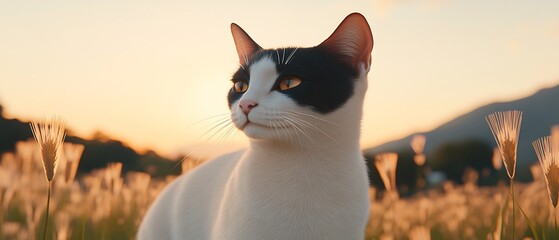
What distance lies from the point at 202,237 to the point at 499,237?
5.48 feet

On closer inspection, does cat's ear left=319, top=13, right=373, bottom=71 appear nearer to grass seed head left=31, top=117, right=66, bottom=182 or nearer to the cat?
the cat

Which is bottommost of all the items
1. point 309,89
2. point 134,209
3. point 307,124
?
point 134,209

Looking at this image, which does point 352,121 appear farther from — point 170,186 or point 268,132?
point 170,186

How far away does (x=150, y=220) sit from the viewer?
152 inches

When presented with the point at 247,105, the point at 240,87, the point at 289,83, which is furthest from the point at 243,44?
the point at 247,105

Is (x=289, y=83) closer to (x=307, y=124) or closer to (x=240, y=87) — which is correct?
(x=307, y=124)

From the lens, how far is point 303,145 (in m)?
2.93

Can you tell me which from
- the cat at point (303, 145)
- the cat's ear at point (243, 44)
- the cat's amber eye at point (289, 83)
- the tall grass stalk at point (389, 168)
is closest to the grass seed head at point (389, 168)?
the tall grass stalk at point (389, 168)

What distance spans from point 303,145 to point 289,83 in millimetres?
325

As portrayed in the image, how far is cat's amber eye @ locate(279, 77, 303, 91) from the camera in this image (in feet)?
9.58

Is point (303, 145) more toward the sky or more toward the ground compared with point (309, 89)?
more toward the ground

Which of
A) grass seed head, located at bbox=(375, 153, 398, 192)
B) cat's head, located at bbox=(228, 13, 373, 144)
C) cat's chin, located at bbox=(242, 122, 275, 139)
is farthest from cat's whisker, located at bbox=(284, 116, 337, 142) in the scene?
grass seed head, located at bbox=(375, 153, 398, 192)

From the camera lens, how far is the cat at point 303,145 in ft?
9.31

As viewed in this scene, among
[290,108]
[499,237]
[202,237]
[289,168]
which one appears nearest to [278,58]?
[290,108]
